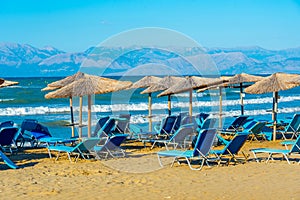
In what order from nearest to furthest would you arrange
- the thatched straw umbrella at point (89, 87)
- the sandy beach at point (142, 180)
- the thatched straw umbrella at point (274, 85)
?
1. the sandy beach at point (142, 180)
2. the thatched straw umbrella at point (89, 87)
3. the thatched straw umbrella at point (274, 85)

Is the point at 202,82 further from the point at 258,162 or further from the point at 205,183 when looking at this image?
the point at 205,183

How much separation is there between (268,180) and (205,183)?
38.0 inches

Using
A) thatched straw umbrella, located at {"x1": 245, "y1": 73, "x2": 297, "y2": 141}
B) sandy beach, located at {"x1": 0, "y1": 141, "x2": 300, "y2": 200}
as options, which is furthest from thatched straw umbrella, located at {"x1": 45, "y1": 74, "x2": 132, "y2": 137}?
thatched straw umbrella, located at {"x1": 245, "y1": 73, "x2": 297, "y2": 141}

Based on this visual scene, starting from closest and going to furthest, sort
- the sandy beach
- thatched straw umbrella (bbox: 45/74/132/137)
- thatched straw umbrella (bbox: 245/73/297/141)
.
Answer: the sandy beach
thatched straw umbrella (bbox: 45/74/132/137)
thatched straw umbrella (bbox: 245/73/297/141)

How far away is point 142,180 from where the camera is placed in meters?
7.67

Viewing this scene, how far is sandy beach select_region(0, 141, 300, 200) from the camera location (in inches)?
262

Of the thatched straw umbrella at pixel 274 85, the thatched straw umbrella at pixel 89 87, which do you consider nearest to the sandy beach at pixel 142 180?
the thatched straw umbrella at pixel 89 87

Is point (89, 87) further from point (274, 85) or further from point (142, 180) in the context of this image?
point (274, 85)

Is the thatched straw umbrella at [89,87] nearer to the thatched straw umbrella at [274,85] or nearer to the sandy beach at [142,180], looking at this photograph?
the sandy beach at [142,180]

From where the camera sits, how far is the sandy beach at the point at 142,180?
21.9 ft

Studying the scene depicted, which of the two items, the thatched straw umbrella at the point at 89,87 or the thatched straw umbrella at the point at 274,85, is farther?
the thatched straw umbrella at the point at 274,85

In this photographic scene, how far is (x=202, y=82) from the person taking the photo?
44.2 ft

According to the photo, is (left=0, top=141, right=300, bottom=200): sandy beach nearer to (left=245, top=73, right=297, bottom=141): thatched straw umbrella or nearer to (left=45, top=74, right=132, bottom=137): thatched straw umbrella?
(left=45, top=74, right=132, bottom=137): thatched straw umbrella

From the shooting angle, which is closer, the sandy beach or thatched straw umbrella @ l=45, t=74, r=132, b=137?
the sandy beach
